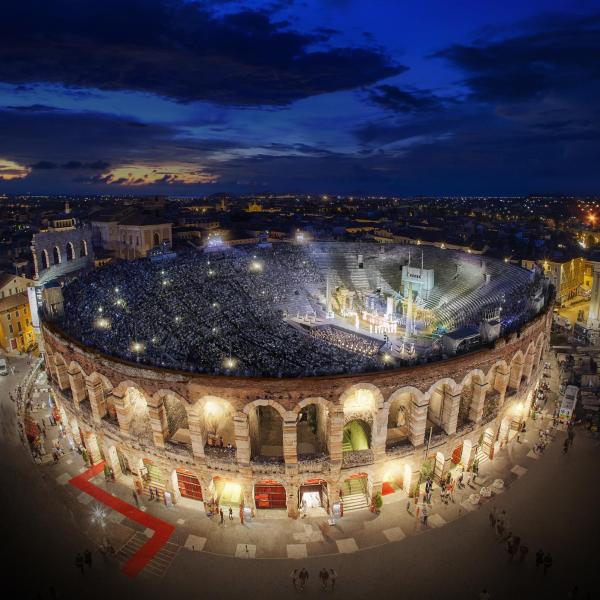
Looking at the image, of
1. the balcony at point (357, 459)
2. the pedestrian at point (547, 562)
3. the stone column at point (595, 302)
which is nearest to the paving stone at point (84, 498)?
the balcony at point (357, 459)

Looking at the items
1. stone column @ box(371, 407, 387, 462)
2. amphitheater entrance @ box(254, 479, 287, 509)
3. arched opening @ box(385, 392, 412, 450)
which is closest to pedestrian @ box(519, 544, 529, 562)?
arched opening @ box(385, 392, 412, 450)

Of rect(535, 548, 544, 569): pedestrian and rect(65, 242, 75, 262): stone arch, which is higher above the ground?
rect(65, 242, 75, 262): stone arch

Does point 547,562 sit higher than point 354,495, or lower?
lower

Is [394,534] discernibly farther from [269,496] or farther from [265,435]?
[265,435]

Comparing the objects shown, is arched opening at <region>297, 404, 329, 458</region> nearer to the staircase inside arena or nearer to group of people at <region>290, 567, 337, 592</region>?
the staircase inside arena

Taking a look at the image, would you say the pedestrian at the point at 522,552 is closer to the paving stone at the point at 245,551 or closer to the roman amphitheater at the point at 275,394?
the roman amphitheater at the point at 275,394

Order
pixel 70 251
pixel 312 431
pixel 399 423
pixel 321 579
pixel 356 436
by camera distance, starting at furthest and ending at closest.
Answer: pixel 70 251
pixel 356 436
pixel 399 423
pixel 312 431
pixel 321 579

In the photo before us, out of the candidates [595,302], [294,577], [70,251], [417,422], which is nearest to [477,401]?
[417,422]
